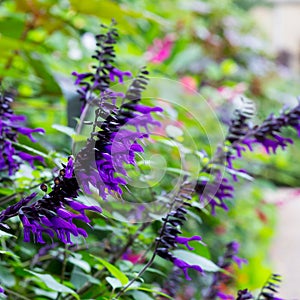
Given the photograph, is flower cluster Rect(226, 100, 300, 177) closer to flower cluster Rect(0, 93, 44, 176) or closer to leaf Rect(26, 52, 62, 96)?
flower cluster Rect(0, 93, 44, 176)

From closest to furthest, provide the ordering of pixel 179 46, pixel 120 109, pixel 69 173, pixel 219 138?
1. pixel 69 173
2. pixel 120 109
3. pixel 219 138
4. pixel 179 46

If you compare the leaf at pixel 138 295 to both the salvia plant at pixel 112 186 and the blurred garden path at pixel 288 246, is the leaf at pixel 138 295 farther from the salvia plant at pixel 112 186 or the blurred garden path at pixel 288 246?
the blurred garden path at pixel 288 246

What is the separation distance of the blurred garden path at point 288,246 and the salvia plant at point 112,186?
6.96ft

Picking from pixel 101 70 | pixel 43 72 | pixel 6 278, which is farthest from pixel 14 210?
pixel 43 72

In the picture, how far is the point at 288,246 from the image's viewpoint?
13.9ft

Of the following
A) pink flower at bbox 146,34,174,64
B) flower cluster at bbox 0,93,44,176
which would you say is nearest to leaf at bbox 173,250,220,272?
flower cluster at bbox 0,93,44,176

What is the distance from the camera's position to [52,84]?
1467 millimetres

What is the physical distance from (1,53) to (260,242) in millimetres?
2618

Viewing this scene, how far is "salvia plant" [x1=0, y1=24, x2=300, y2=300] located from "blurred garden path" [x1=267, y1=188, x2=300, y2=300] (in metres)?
2.12

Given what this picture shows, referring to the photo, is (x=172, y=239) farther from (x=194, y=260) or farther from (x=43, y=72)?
(x=43, y=72)

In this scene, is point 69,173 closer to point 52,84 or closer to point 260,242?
point 52,84

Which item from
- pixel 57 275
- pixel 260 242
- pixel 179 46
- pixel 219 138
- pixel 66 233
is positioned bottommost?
pixel 260 242

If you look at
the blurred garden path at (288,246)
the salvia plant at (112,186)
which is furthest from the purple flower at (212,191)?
the blurred garden path at (288,246)

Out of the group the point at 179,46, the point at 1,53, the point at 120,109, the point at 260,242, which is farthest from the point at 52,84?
the point at 260,242
